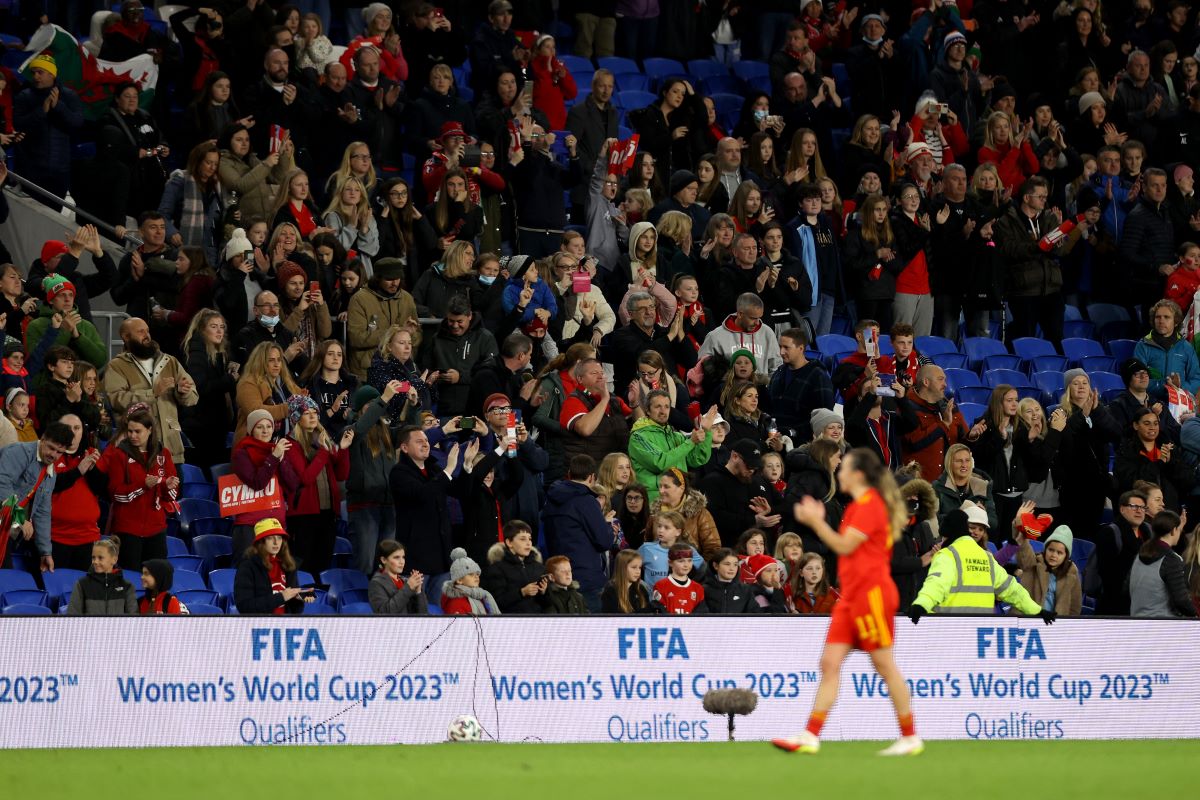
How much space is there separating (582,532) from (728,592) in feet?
4.19

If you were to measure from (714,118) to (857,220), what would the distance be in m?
2.53

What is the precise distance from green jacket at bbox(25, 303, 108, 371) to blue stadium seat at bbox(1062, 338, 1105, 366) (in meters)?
10.3

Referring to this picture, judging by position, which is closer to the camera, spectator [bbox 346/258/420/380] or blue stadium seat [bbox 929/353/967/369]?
spectator [bbox 346/258/420/380]

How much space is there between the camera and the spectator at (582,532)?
46.8 feet

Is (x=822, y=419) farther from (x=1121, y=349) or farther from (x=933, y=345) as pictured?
(x=1121, y=349)

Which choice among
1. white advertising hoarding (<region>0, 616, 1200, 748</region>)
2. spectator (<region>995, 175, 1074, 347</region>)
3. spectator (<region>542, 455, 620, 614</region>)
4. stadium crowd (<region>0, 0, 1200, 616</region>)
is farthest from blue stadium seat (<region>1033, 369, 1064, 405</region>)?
spectator (<region>542, 455, 620, 614</region>)

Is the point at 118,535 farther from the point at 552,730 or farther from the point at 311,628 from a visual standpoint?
the point at 552,730

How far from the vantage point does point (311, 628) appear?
40.3ft

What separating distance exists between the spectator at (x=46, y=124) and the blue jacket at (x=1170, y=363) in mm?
10777

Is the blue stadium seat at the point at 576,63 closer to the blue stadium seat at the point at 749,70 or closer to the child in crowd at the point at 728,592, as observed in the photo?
the blue stadium seat at the point at 749,70

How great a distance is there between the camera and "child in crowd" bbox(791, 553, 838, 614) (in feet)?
46.1

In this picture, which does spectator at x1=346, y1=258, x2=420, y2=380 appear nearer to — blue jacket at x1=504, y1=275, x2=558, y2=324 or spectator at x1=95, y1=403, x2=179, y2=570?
blue jacket at x1=504, y1=275, x2=558, y2=324

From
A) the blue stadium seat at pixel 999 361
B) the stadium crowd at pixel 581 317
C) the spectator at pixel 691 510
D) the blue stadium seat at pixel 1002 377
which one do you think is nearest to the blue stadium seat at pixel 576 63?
the stadium crowd at pixel 581 317

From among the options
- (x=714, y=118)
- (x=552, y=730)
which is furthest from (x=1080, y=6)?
(x=552, y=730)
